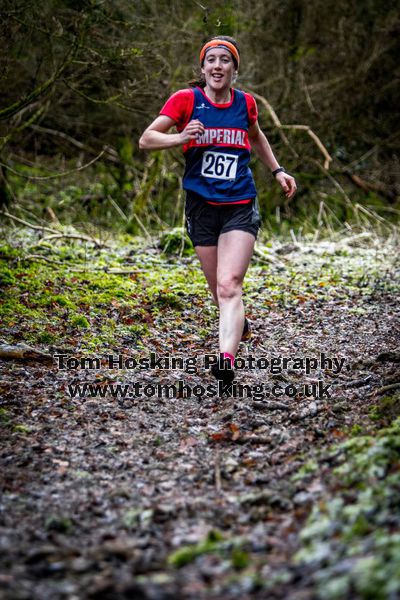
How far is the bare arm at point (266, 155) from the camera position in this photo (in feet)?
14.8

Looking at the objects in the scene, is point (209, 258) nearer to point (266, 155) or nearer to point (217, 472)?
point (266, 155)

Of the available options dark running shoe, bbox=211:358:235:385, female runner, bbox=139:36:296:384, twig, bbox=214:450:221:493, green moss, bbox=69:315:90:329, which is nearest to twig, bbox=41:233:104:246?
green moss, bbox=69:315:90:329

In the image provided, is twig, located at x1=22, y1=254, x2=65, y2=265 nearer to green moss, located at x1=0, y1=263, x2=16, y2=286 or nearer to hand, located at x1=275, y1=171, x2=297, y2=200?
green moss, located at x1=0, y1=263, x2=16, y2=286

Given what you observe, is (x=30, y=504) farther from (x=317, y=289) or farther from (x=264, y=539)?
(x=317, y=289)

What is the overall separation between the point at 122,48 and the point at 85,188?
13.9ft

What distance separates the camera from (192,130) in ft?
13.0

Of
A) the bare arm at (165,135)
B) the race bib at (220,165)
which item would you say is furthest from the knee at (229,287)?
the bare arm at (165,135)

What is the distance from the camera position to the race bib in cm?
420

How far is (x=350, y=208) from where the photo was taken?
431 inches

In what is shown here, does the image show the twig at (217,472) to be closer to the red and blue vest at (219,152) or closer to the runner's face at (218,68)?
the red and blue vest at (219,152)

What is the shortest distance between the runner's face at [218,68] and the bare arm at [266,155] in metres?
0.42

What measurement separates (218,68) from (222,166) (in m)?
0.64

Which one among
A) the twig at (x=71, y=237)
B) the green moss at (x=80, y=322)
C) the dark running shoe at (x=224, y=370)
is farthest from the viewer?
the twig at (x=71, y=237)

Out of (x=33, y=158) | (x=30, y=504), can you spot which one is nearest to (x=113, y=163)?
(x=33, y=158)
